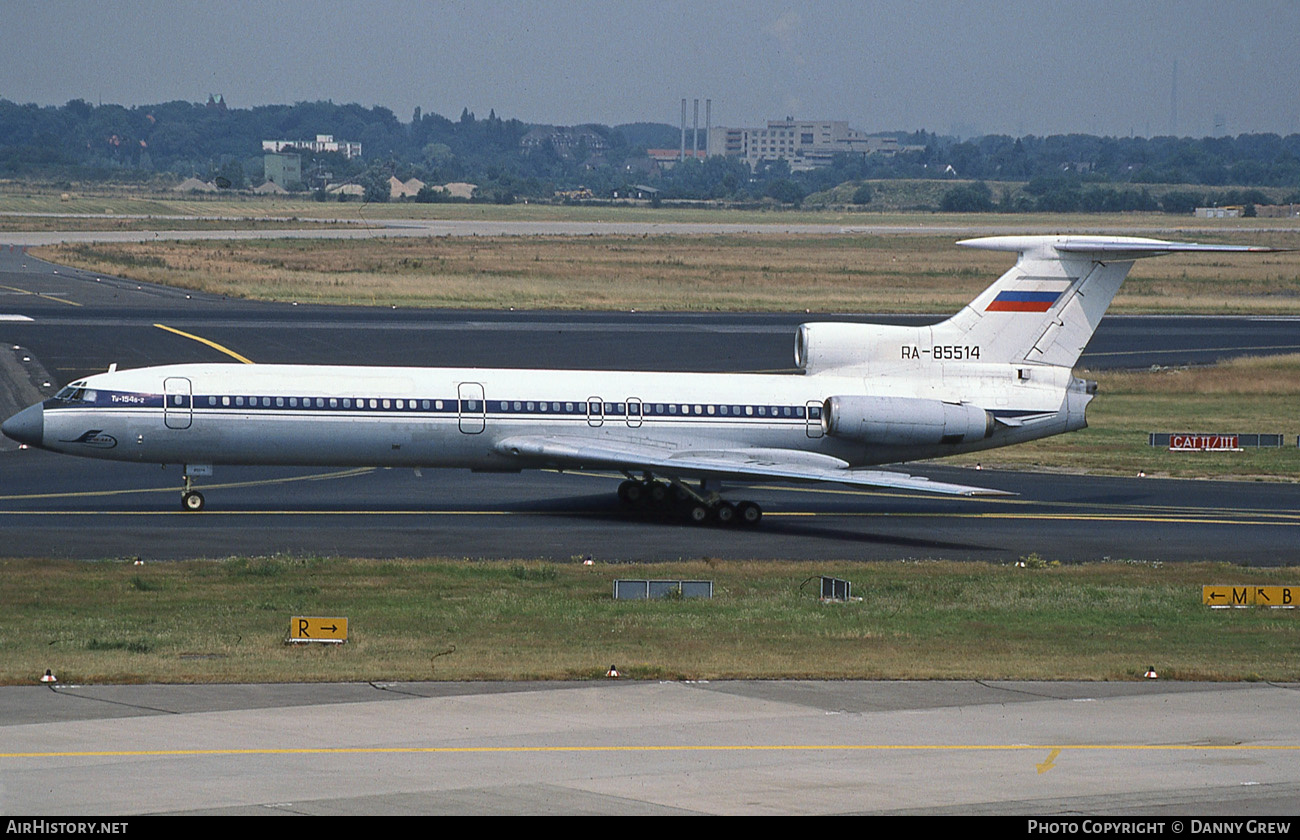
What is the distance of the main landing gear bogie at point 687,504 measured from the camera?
3516 centimetres

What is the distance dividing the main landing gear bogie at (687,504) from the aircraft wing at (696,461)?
1083 mm

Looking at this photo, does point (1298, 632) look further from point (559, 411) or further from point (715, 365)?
point (715, 365)

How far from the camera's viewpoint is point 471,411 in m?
34.5

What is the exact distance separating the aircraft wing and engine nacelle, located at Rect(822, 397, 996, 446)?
896 mm

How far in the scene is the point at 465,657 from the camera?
21000mm

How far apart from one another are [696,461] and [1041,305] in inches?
365

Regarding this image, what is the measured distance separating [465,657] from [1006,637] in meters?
8.49

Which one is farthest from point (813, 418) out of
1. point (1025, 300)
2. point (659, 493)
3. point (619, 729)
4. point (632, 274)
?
point (632, 274)

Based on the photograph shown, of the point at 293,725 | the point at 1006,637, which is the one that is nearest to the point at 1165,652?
the point at 1006,637

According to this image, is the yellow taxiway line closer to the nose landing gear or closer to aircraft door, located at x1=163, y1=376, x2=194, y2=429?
the nose landing gear

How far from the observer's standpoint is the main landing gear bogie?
35156 mm

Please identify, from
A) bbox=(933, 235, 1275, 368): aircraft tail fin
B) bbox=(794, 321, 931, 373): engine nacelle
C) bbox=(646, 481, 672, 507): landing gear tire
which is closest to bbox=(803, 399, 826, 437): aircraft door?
bbox=(794, 321, 931, 373): engine nacelle

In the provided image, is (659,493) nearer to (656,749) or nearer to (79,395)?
(79,395)

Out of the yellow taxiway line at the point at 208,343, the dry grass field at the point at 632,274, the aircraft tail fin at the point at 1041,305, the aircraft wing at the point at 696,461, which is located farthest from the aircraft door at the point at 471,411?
the dry grass field at the point at 632,274
